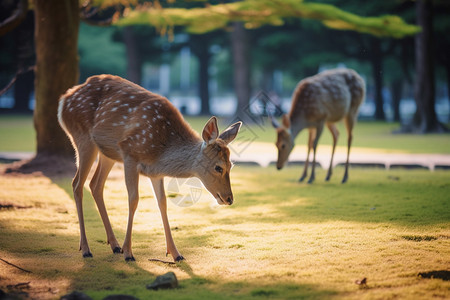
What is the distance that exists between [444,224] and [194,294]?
3765 millimetres

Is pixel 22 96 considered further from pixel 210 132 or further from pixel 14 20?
pixel 210 132

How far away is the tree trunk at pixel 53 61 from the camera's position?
1079 centimetres

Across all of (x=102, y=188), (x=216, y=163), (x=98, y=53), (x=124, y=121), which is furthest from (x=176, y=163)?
(x=98, y=53)

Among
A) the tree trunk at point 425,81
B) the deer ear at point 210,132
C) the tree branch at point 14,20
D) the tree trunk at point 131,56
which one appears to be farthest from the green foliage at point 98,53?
the deer ear at point 210,132

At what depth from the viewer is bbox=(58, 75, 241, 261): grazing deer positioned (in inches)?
215

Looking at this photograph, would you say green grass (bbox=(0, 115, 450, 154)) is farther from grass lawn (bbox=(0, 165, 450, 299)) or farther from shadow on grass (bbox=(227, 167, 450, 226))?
grass lawn (bbox=(0, 165, 450, 299))

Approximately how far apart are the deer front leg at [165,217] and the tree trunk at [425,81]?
1835cm

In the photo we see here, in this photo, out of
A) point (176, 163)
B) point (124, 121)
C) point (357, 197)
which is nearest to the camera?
point (176, 163)

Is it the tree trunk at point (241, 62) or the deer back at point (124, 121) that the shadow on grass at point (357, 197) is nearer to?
the deer back at point (124, 121)

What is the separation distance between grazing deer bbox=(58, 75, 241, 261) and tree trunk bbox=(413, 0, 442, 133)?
18.1m

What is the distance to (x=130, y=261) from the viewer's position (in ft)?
17.9

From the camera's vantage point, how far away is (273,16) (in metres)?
19.9

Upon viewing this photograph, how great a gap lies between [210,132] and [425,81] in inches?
746

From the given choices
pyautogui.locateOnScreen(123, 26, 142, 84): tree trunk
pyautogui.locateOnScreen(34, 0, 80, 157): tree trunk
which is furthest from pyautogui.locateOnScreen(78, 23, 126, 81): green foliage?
pyautogui.locateOnScreen(34, 0, 80, 157): tree trunk
